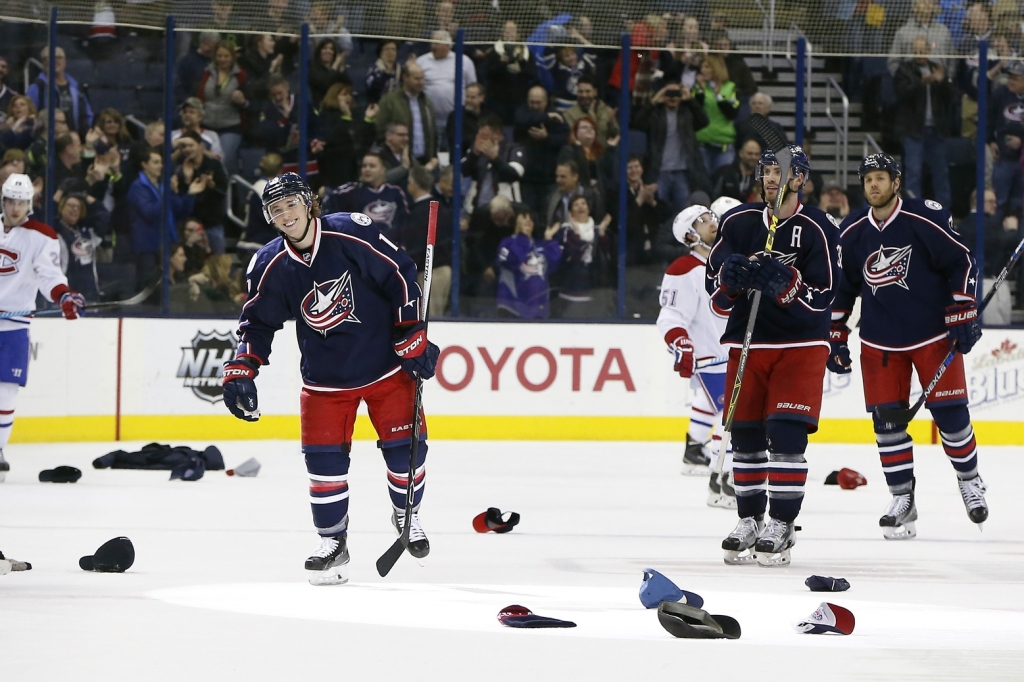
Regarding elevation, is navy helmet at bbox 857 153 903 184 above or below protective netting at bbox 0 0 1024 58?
below

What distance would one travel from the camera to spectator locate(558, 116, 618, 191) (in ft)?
34.3

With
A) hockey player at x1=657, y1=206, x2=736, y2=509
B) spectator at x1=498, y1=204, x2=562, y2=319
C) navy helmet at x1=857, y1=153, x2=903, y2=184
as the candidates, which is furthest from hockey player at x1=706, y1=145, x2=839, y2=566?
spectator at x1=498, y1=204, x2=562, y2=319

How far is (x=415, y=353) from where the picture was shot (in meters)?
4.54

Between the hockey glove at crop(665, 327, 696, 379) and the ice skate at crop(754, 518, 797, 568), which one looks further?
the hockey glove at crop(665, 327, 696, 379)

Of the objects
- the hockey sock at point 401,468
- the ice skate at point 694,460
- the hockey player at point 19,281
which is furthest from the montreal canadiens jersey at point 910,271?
the hockey player at point 19,281

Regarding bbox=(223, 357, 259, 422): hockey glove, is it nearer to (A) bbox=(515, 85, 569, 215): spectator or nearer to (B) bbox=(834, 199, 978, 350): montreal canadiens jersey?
(B) bbox=(834, 199, 978, 350): montreal canadiens jersey

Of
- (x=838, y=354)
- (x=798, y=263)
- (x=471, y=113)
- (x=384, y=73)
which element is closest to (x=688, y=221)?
(x=838, y=354)

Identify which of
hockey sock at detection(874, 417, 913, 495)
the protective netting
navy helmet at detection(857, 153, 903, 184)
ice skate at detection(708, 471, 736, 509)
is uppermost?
the protective netting

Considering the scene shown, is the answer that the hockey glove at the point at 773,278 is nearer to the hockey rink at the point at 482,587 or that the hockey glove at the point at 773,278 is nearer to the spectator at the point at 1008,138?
the hockey rink at the point at 482,587

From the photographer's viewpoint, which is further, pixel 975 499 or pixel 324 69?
pixel 324 69

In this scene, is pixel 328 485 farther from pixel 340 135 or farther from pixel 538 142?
pixel 538 142

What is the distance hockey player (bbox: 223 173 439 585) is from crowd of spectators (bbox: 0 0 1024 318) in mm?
5590

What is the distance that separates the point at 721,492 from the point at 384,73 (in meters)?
4.91

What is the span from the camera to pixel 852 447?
9.80m
